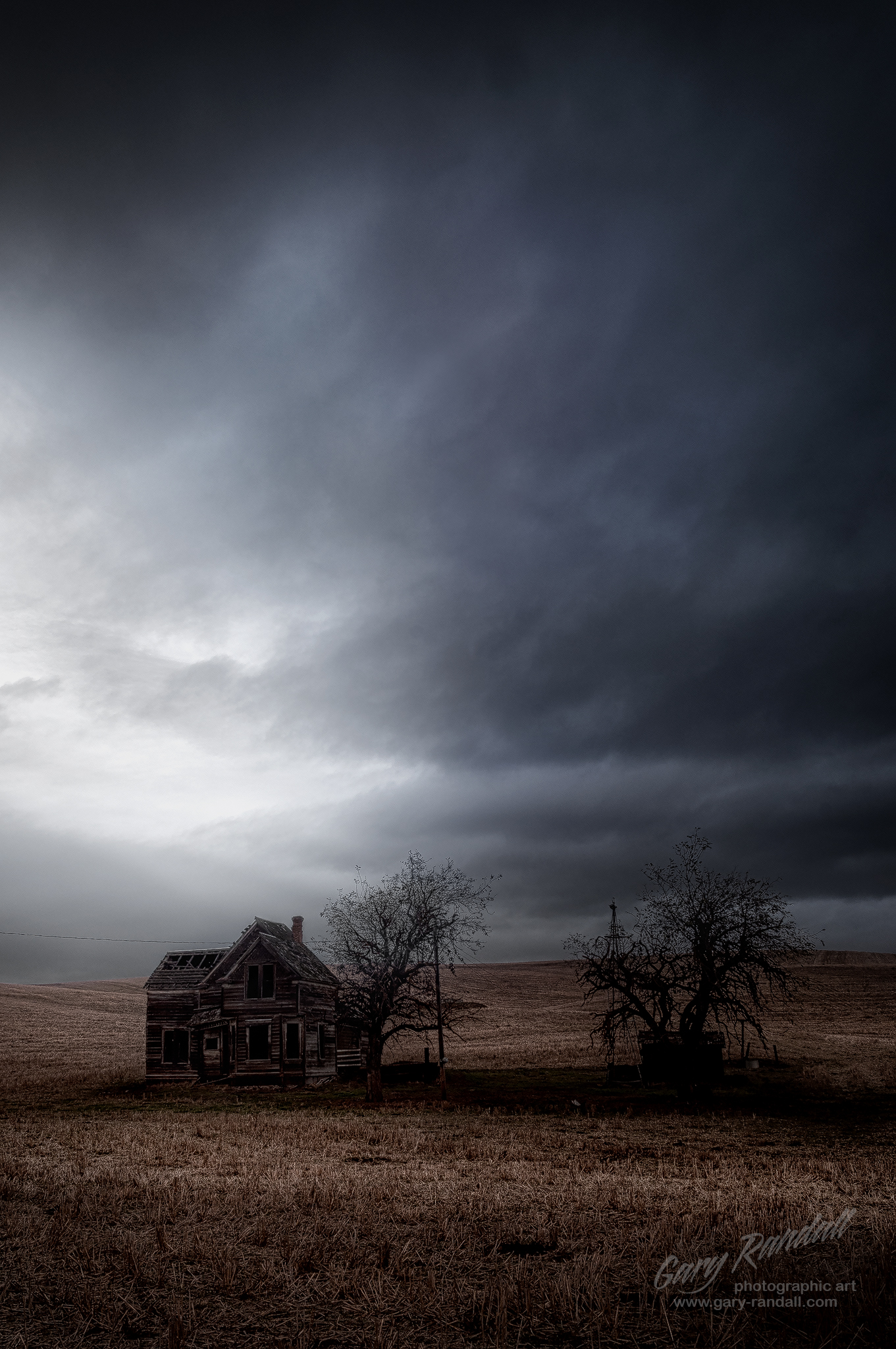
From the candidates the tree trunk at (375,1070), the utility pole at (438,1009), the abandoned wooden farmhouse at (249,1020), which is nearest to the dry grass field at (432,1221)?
the utility pole at (438,1009)

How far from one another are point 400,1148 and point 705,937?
16896 mm

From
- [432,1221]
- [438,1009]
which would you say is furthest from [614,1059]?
[432,1221]

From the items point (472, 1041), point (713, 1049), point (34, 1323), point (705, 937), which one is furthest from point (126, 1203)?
point (472, 1041)

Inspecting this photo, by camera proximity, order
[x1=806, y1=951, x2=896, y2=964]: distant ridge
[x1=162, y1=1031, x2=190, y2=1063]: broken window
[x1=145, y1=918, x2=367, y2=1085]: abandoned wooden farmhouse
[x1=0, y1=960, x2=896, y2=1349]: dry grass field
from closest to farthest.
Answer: [x1=0, y1=960, x2=896, y2=1349]: dry grass field
[x1=145, y1=918, x2=367, y2=1085]: abandoned wooden farmhouse
[x1=162, y1=1031, x2=190, y2=1063]: broken window
[x1=806, y1=951, x2=896, y2=964]: distant ridge

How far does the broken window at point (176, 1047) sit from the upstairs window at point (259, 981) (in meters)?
4.13

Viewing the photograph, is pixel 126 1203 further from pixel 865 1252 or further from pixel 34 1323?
pixel 865 1252

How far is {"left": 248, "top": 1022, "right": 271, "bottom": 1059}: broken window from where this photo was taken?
124 ft

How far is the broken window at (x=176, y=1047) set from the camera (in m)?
39.0

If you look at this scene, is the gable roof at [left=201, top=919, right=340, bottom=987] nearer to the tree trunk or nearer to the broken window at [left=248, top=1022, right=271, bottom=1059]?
the broken window at [left=248, top=1022, right=271, bottom=1059]

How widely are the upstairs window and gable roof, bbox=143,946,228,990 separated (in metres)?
2.21

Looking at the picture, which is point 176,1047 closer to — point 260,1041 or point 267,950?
point 260,1041

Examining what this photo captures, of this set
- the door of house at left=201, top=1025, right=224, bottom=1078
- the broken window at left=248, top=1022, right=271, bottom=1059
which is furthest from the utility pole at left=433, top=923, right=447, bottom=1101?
the door of house at left=201, top=1025, right=224, bottom=1078

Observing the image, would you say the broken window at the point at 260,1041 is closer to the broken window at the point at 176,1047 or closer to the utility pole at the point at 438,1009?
the broken window at the point at 176,1047

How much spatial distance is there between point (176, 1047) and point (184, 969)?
3.96 metres
